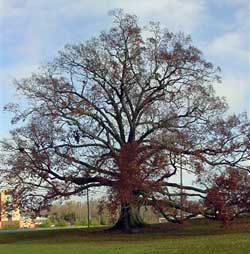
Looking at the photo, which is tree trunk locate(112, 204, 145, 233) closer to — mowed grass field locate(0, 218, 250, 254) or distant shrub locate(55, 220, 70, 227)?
mowed grass field locate(0, 218, 250, 254)

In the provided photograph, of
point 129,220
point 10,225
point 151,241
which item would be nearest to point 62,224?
point 10,225

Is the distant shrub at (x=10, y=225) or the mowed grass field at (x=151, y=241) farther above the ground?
the distant shrub at (x=10, y=225)

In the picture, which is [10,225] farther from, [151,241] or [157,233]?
[151,241]

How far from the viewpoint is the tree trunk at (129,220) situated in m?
42.9

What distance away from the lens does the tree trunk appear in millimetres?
42875

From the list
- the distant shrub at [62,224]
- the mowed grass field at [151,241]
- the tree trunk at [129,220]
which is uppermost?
the distant shrub at [62,224]

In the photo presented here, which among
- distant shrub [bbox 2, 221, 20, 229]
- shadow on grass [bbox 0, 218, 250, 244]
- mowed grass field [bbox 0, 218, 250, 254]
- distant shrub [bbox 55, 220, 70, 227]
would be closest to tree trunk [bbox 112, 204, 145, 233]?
shadow on grass [bbox 0, 218, 250, 244]

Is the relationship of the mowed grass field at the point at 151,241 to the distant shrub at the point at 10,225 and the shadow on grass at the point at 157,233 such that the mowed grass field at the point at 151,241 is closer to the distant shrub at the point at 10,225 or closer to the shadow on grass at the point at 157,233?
the shadow on grass at the point at 157,233

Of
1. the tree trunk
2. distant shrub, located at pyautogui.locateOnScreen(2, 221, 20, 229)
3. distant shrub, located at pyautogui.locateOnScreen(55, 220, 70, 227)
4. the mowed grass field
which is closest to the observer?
the mowed grass field

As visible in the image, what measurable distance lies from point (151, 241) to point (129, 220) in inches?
426

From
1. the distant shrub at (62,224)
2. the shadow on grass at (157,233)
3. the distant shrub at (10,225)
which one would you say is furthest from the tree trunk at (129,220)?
the distant shrub at (10,225)

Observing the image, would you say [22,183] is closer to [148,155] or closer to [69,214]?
[148,155]

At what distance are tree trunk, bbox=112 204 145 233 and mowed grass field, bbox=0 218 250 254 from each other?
3.51ft

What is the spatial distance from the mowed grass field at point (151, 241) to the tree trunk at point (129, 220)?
1.07 meters
